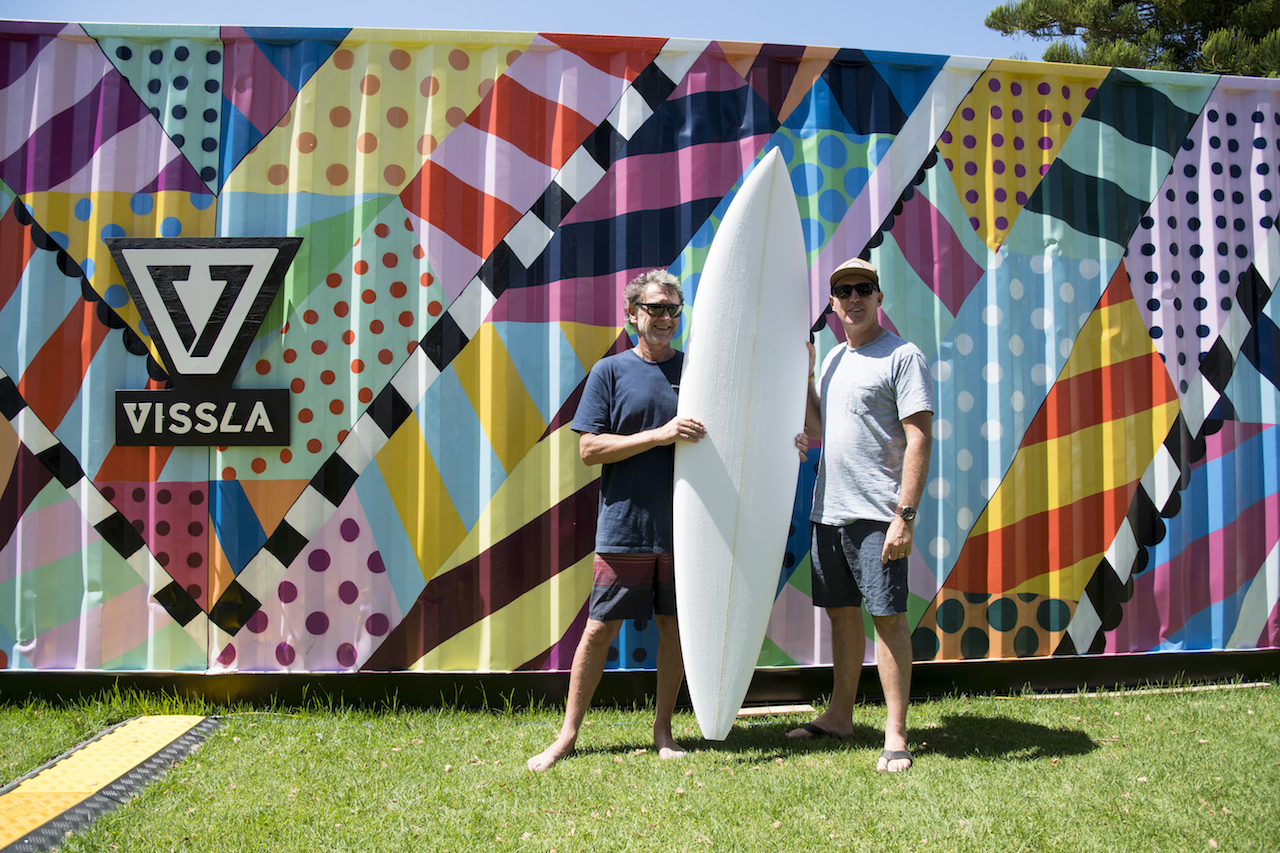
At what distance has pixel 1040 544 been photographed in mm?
3373

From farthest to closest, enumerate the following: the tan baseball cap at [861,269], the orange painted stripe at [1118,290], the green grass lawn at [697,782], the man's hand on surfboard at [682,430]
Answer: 1. the orange painted stripe at [1118,290]
2. the tan baseball cap at [861,269]
3. the man's hand on surfboard at [682,430]
4. the green grass lawn at [697,782]

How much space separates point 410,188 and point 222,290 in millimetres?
875

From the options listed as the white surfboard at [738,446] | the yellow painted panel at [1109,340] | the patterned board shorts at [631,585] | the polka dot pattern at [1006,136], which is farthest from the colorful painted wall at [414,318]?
the patterned board shorts at [631,585]

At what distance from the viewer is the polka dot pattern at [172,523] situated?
3.13 metres

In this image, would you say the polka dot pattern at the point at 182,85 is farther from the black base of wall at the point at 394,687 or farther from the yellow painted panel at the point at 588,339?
the black base of wall at the point at 394,687

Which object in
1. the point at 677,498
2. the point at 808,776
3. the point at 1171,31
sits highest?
the point at 1171,31

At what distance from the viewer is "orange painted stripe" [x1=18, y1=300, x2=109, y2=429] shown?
3145mm

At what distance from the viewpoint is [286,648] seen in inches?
124

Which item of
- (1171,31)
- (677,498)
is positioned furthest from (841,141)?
(1171,31)

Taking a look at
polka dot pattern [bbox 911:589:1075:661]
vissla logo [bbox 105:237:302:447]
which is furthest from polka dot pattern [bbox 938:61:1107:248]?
vissla logo [bbox 105:237:302:447]

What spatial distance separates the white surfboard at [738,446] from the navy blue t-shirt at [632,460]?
0.24 feet

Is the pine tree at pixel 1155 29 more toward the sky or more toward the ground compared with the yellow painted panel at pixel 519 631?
more toward the sky

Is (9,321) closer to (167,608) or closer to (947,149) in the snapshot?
(167,608)

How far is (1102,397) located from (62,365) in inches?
176
